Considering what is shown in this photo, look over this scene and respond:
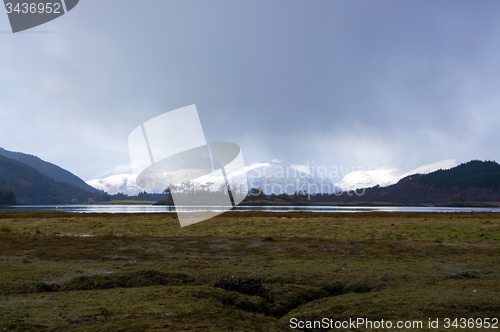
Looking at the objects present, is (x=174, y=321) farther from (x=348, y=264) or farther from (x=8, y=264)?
(x=8, y=264)

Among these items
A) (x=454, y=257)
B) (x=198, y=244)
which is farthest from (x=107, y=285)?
(x=454, y=257)

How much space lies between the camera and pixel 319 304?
35.9ft

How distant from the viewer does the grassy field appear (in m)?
8.82

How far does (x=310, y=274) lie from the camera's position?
582 inches

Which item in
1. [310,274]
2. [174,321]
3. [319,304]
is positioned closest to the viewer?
[174,321]

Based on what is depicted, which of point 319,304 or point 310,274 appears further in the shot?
point 310,274

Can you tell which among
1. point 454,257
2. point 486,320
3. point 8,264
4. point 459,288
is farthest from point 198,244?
point 486,320

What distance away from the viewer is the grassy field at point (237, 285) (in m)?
8.82

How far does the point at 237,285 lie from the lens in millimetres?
A: 12039

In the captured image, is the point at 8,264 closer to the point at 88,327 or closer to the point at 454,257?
the point at 88,327

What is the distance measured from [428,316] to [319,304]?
120 inches

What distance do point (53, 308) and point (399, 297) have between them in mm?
9896

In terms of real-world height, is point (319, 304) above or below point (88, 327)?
below

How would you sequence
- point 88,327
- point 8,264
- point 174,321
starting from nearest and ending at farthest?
point 88,327
point 174,321
point 8,264
